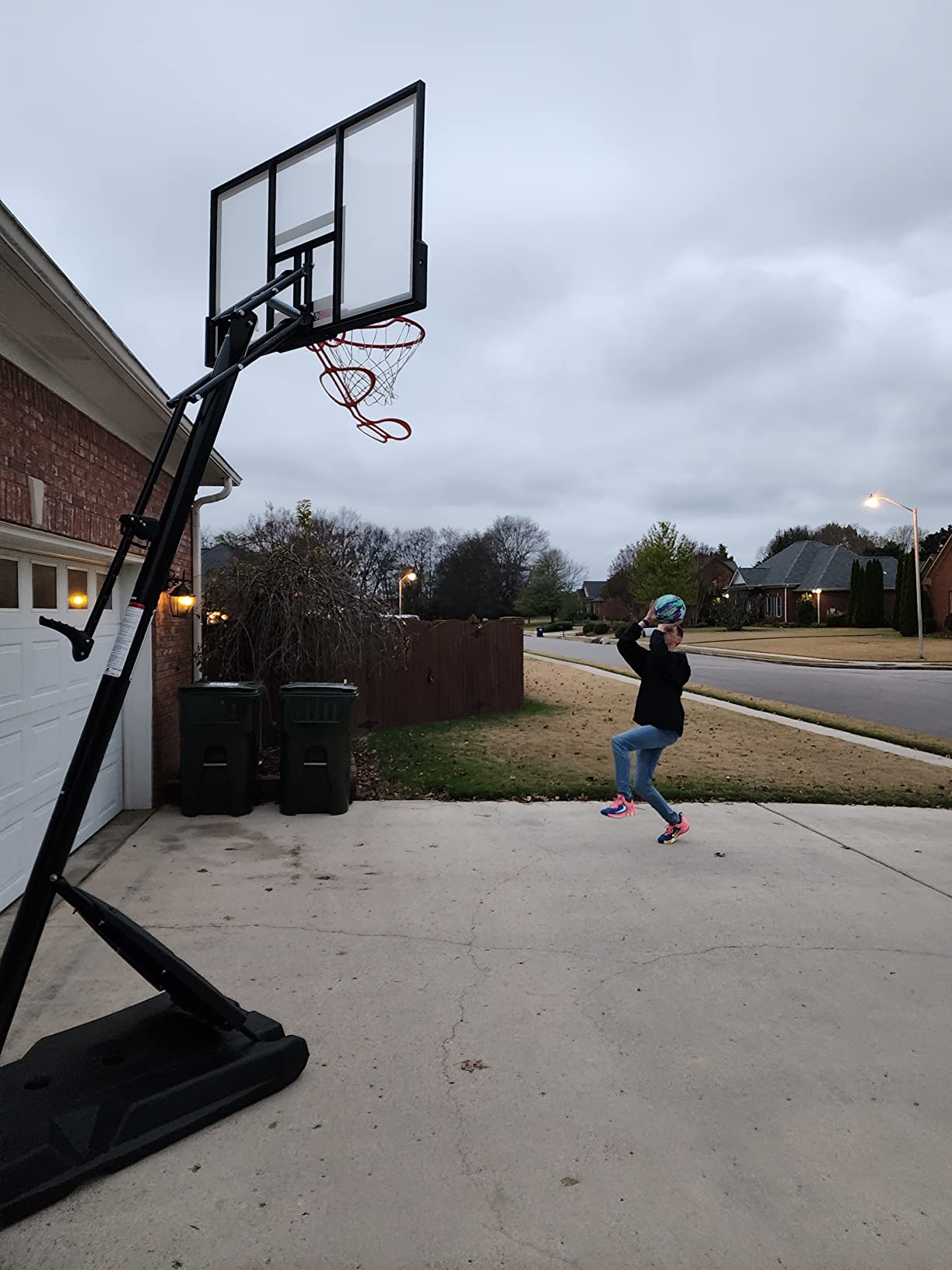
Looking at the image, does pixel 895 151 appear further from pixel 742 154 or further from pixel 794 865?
pixel 794 865

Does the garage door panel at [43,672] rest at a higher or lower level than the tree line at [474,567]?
lower

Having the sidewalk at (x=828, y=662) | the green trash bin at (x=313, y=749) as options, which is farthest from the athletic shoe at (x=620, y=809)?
the sidewalk at (x=828, y=662)

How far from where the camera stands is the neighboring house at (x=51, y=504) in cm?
426

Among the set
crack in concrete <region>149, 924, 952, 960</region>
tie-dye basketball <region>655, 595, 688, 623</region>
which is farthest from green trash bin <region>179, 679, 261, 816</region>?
tie-dye basketball <region>655, 595, 688, 623</region>

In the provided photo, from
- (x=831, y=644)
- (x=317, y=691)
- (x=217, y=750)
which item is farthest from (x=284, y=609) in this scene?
(x=831, y=644)

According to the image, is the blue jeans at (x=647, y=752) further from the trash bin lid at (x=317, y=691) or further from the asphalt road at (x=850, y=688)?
the asphalt road at (x=850, y=688)

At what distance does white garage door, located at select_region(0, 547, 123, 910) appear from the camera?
4711 mm

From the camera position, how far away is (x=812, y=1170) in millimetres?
2502

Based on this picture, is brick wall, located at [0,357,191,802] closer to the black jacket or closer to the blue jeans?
the black jacket

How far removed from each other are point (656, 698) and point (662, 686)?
0.10 metres

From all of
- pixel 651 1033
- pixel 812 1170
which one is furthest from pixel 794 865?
pixel 812 1170

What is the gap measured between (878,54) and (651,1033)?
10.7m

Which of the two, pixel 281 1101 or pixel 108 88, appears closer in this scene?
pixel 281 1101

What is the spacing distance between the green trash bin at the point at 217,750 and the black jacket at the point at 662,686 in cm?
327
